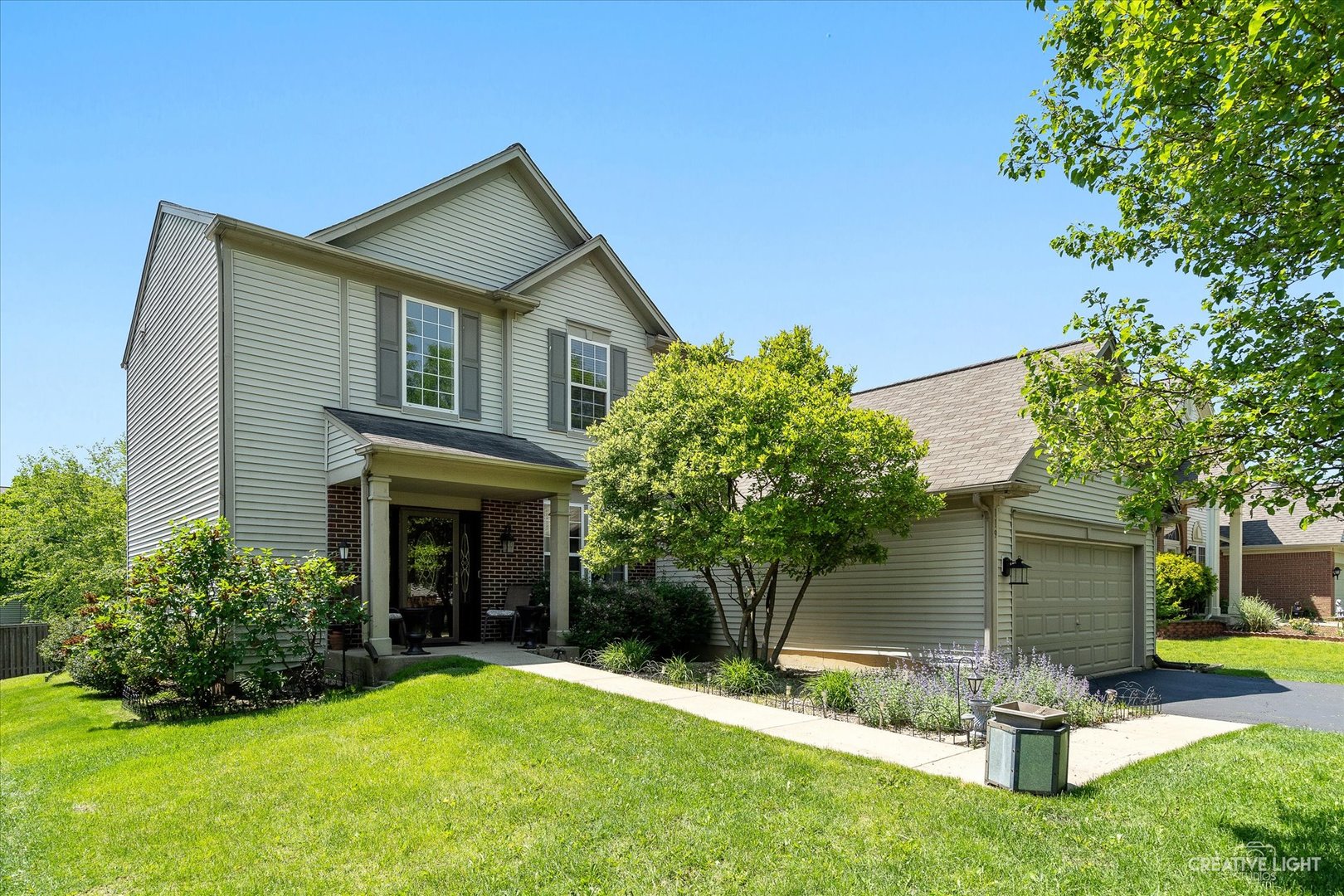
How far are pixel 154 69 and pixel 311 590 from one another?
23.5ft

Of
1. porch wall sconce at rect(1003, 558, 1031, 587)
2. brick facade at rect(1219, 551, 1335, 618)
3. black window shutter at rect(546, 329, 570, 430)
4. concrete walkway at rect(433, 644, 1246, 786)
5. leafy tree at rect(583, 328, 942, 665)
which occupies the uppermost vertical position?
black window shutter at rect(546, 329, 570, 430)

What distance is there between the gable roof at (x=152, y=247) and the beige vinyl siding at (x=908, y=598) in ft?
36.6

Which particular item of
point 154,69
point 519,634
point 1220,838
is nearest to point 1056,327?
point 1220,838

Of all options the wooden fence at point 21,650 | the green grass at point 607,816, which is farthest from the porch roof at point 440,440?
the wooden fence at point 21,650

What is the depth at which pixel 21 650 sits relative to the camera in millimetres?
19266

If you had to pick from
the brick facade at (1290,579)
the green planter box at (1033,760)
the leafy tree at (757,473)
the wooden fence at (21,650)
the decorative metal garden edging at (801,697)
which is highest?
the leafy tree at (757,473)

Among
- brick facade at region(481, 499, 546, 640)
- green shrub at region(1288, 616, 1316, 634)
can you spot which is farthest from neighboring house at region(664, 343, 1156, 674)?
green shrub at region(1288, 616, 1316, 634)

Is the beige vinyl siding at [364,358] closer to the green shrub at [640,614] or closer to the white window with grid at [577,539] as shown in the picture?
the white window with grid at [577,539]

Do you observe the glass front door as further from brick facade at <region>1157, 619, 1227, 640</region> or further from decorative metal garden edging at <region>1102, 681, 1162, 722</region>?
brick facade at <region>1157, 619, 1227, 640</region>

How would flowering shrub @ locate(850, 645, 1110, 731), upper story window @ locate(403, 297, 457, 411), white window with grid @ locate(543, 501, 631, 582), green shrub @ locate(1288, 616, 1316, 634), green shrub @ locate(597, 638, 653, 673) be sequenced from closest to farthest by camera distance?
flowering shrub @ locate(850, 645, 1110, 731) < green shrub @ locate(597, 638, 653, 673) < upper story window @ locate(403, 297, 457, 411) < white window with grid @ locate(543, 501, 631, 582) < green shrub @ locate(1288, 616, 1316, 634)

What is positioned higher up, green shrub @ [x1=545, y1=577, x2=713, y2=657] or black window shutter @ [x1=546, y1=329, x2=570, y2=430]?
black window shutter @ [x1=546, y1=329, x2=570, y2=430]

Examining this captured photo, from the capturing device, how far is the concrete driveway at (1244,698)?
1025cm

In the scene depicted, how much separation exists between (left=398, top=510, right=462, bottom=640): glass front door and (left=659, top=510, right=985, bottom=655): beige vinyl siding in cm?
587

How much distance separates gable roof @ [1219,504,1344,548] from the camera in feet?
86.9
